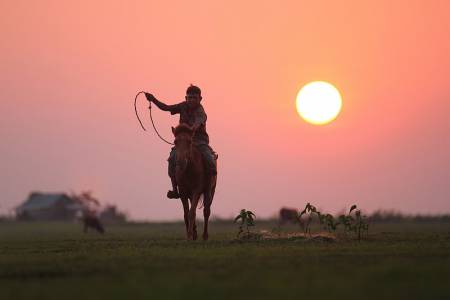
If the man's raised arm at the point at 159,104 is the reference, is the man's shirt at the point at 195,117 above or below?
below

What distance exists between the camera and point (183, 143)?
21.9 m

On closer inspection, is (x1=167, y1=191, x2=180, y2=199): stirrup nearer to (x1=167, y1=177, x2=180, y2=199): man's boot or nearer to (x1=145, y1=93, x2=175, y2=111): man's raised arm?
(x1=167, y1=177, x2=180, y2=199): man's boot

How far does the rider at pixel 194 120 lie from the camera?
75.0 feet

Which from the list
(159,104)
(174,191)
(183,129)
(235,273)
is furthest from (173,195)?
(235,273)

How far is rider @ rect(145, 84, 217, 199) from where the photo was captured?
22.9m

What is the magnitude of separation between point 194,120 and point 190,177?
1335 millimetres

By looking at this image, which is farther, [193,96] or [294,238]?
[193,96]

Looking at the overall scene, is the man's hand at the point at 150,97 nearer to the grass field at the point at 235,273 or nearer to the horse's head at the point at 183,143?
the horse's head at the point at 183,143

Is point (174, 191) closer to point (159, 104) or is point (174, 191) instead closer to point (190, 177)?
point (190, 177)

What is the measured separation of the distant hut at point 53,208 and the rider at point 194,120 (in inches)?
3739

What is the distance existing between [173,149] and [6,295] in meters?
11.5

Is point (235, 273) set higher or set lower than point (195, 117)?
lower

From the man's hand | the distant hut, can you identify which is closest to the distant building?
the distant hut

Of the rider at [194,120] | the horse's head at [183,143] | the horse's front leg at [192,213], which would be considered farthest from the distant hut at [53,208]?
the horse's head at [183,143]
